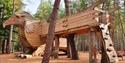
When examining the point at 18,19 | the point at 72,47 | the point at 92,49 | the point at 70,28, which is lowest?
the point at 92,49

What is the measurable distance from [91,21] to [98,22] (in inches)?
23.3

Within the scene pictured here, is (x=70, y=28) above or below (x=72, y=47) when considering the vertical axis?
above

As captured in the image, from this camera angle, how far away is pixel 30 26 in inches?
719

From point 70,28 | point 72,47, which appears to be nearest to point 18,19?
point 72,47

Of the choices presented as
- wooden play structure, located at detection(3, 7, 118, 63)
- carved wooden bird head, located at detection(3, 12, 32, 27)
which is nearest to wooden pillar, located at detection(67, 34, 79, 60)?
wooden play structure, located at detection(3, 7, 118, 63)

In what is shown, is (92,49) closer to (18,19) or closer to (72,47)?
(72,47)

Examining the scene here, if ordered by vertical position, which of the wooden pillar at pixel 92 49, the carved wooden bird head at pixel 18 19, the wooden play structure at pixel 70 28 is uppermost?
the carved wooden bird head at pixel 18 19

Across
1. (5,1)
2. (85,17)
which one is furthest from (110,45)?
(5,1)

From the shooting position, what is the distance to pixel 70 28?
15.1 meters

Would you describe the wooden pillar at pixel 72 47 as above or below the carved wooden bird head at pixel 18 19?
below

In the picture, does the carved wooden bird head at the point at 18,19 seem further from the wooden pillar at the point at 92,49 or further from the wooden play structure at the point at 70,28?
the wooden pillar at the point at 92,49

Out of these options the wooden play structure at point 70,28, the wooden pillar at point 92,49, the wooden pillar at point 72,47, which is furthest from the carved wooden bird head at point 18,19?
the wooden pillar at point 92,49

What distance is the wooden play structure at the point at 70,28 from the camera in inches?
495

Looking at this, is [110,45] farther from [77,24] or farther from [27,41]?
[27,41]
